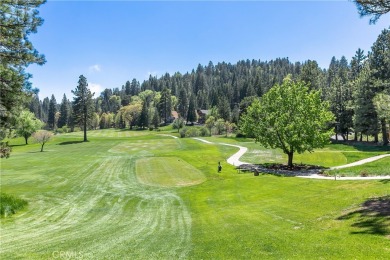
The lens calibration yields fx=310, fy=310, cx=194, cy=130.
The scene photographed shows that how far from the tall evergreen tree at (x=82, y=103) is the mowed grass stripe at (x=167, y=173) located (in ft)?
158

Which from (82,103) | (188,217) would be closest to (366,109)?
(188,217)

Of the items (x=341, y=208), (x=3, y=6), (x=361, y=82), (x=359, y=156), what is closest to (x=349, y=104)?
(x=361, y=82)

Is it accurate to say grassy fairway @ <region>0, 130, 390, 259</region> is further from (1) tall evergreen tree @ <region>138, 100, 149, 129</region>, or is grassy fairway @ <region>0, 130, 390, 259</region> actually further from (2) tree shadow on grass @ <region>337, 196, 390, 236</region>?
(1) tall evergreen tree @ <region>138, 100, 149, 129</region>

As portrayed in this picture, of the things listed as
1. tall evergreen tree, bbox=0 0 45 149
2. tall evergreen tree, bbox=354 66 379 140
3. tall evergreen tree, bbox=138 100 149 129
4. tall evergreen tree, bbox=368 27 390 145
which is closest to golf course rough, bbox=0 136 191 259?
tall evergreen tree, bbox=0 0 45 149

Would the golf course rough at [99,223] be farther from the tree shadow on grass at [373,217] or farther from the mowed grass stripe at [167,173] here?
the tree shadow on grass at [373,217]

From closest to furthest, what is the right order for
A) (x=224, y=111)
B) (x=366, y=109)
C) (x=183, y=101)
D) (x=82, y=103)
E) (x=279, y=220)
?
(x=279, y=220) < (x=366, y=109) < (x=82, y=103) < (x=224, y=111) < (x=183, y=101)

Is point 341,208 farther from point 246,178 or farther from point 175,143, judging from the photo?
point 175,143

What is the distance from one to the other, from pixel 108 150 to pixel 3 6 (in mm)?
58295

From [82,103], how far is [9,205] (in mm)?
74660

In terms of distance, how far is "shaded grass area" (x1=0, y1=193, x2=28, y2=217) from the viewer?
2395 cm

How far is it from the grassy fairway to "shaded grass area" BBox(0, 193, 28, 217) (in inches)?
30.5

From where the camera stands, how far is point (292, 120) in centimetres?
4384

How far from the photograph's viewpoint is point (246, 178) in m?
37.6

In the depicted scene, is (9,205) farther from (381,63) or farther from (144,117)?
(144,117)
